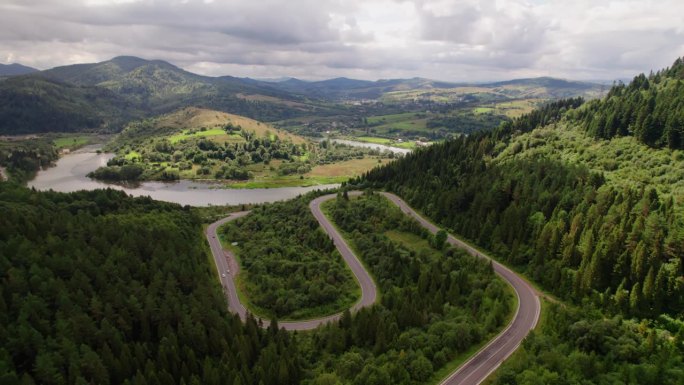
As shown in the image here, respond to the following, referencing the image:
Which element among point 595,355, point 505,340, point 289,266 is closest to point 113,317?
point 289,266

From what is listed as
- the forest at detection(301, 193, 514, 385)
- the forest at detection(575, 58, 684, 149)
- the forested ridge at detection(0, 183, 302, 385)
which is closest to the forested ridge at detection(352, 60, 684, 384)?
the forest at detection(575, 58, 684, 149)

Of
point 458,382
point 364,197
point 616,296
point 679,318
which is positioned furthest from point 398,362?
point 364,197

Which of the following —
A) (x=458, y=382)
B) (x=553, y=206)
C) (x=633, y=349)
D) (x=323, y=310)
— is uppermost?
(x=553, y=206)

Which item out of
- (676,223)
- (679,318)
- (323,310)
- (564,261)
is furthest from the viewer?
(323,310)

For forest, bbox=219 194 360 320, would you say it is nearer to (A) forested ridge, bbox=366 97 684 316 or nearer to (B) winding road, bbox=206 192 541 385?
(B) winding road, bbox=206 192 541 385

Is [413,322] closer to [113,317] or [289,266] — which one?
[289,266]

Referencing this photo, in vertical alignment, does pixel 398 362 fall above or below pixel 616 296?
below

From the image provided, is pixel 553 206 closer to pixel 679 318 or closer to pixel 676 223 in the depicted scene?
pixel 676 223

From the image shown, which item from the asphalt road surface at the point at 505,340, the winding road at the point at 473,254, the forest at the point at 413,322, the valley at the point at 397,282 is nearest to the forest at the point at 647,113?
the valley at the point at 397,282
